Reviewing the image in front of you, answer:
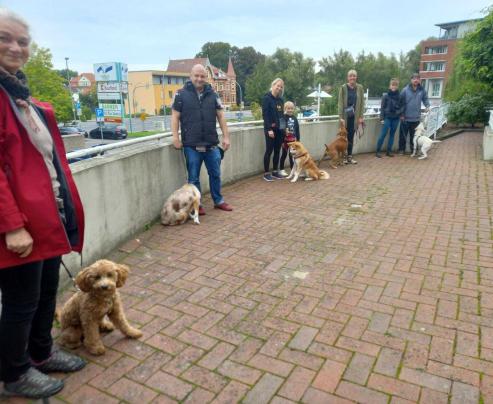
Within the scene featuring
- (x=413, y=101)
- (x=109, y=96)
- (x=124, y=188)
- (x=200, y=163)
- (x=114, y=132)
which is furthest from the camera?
(x=114, y=132)

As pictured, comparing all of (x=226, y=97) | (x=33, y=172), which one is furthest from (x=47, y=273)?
(x=226, y=97)

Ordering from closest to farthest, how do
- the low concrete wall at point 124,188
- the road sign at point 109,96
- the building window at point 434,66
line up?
1. the low concrete wall at point 124,188
2. the road sign at point 109,96
3. the building window at point 434,66

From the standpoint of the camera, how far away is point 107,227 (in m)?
4.25

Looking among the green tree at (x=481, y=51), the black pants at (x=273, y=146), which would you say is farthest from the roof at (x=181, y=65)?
the black pants at (x=273, y=146)

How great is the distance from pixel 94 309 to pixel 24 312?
576mm

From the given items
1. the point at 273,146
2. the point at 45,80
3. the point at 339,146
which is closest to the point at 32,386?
the point at 273,146

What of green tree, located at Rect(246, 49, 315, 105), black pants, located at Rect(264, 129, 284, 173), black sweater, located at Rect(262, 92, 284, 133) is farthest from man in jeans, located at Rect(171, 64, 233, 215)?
green tree, located at Rect(246, 49, 315, 105)

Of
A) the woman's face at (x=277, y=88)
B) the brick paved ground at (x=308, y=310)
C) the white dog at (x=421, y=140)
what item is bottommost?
the brick paved ground at (x=308, y=310)

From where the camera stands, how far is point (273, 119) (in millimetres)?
7520

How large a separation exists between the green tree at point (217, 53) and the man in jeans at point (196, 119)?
10294 centimetres

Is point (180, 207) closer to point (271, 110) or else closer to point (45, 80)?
point (271, 110)

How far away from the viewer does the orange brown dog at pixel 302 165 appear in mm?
7699

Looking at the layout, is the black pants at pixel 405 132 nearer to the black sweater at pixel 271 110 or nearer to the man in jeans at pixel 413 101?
the man in jeans at pixel 413 101

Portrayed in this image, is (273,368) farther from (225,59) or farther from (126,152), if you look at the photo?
(225,59)
